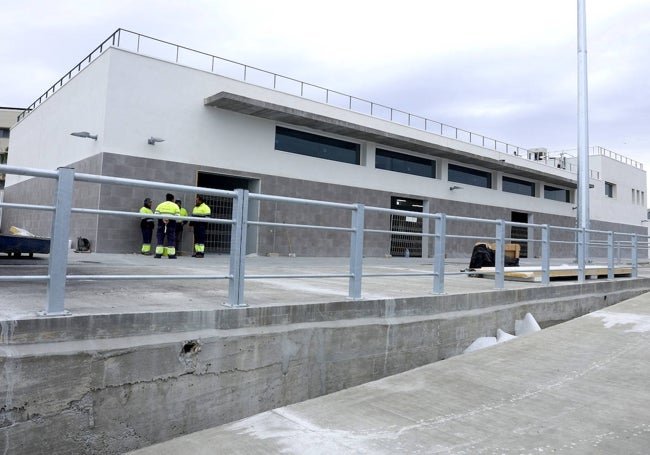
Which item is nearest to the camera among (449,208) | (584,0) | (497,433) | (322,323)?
(497,433)

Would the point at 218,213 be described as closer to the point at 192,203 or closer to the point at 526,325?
the point at 192,203

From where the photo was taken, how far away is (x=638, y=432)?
10.1 ft

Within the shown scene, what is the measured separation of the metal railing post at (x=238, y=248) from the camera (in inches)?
163

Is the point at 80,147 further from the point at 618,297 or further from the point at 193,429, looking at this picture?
the point at 618,297

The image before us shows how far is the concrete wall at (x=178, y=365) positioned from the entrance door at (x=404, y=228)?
45.1 feet

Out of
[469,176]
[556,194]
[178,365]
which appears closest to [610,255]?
[178,365]

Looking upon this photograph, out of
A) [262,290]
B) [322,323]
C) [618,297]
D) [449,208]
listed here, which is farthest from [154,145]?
[449,208]

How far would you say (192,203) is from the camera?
1384 cm

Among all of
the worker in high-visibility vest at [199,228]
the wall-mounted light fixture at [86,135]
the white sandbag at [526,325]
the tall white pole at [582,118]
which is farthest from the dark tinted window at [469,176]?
the white sandbag at [526,325]

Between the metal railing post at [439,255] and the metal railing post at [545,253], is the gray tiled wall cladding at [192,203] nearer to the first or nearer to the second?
the metal railing post at [545,253]

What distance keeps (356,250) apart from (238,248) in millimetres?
1467

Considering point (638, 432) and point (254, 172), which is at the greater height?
point (254, 172)

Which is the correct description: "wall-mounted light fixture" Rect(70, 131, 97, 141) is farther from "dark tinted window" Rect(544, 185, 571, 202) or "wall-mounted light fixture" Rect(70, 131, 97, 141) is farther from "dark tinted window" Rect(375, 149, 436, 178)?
"dark tinted window" Rect(544, 185, 571, 202)

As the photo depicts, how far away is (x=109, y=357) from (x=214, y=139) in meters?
12.0
